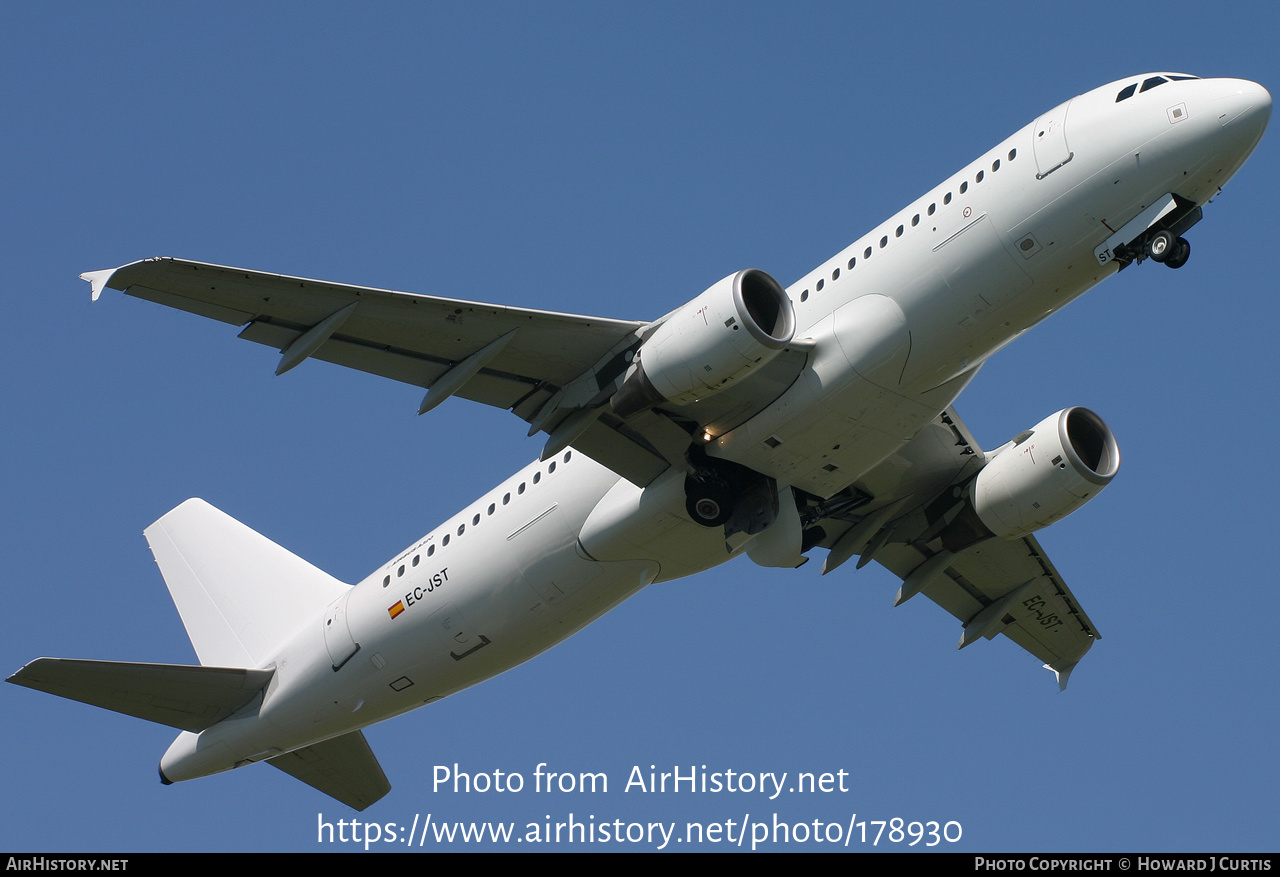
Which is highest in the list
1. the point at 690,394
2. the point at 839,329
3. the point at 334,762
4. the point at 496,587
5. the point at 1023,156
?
the point at 1023,156

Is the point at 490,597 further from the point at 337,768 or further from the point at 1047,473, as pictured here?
the point at 1047,473

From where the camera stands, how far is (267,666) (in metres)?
28.3

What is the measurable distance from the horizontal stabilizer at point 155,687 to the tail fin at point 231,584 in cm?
134

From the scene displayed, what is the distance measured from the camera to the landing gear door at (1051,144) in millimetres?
21094

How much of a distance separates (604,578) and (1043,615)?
430 inches

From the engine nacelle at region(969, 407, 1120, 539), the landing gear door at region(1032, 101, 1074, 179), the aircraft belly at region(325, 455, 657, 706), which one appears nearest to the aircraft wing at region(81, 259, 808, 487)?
the aircraft belly at region(325, 455, 657, 706)

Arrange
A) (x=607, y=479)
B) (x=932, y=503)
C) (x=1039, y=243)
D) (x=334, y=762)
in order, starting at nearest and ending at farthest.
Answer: (x=1039, y=243), (x=607, y=479), (x=932, y=503), (x=334, y=762)

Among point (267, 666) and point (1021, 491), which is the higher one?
point (1021, 491)

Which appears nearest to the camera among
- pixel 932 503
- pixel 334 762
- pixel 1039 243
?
pixel 1039 243

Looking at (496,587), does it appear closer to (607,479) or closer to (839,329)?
(607,479)

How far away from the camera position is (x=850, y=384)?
21.6m

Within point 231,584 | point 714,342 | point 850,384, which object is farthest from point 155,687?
point 850,384

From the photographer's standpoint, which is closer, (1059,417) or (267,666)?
(1059,417)

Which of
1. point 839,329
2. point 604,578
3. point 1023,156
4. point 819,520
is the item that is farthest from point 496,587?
point 1023,156
